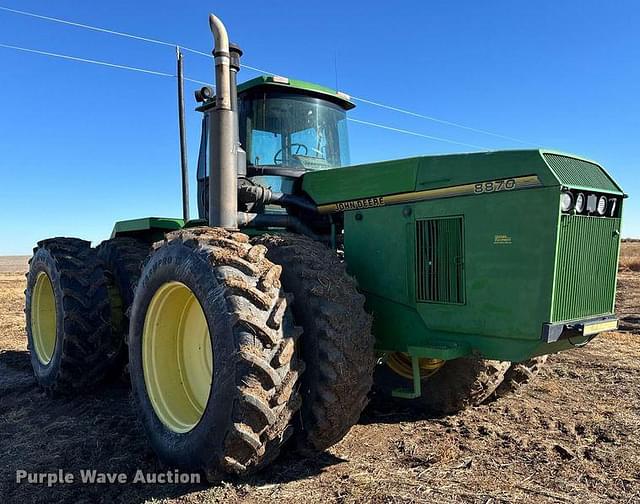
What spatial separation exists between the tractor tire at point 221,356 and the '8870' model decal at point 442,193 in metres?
1.00

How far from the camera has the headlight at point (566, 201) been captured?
319 centimetres

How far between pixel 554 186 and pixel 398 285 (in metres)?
Result: 1.25

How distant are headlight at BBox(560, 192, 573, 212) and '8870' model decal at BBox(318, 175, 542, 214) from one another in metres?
0.15

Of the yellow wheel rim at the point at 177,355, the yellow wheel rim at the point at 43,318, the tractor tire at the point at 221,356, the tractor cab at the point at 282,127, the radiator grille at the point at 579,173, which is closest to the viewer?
the tractor tire at the point at 221,356

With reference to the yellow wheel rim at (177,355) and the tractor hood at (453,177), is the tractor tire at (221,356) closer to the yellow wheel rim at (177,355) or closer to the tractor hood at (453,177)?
the yellow wheel rim at (177,355)

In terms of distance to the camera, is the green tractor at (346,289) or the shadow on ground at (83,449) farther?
the shadow on ground at (83,449)

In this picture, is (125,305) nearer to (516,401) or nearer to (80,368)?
(80,368)

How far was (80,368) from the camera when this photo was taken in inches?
211

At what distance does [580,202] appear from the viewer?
3348 mm

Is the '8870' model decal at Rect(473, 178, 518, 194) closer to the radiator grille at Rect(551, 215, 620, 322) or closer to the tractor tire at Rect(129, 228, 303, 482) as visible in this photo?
the radiator grille at Rect(551, 215, 620, 322)

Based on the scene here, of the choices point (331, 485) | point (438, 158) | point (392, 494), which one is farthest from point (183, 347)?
point (438, 158)

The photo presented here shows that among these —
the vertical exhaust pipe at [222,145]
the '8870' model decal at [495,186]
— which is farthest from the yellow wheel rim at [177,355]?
the '8870' model decal at [495,186]

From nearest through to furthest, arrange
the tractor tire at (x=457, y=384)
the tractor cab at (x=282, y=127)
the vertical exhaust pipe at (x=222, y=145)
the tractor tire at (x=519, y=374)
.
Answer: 1. the vertical exhaust pipe at (x=222, y=145)
2. the tractor tire at (x=457, y=384)
3. the tractor tire at (x=519, y=374)
4. the tractor cab at (x=282, y=127)

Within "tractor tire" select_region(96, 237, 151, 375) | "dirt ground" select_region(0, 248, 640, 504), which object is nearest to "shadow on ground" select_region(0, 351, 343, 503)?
"dirt ground" select_region(0, 248, 640, 504)
